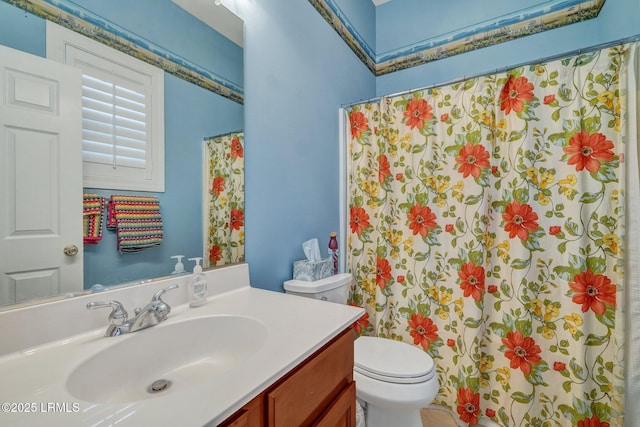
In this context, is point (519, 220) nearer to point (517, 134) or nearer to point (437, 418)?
point (517, 134)

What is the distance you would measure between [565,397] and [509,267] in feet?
2.07

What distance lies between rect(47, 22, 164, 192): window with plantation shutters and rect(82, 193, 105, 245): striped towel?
0.04m

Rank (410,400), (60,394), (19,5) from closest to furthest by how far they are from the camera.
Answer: (60,394) < (19,5) < (410,400)

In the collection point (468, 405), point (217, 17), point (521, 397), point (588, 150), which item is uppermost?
point (217, 17)

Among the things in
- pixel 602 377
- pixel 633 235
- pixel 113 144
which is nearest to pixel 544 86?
pixel 633 235

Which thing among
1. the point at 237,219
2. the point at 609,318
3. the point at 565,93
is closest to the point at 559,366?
the point at 609,318

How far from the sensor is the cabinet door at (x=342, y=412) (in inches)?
27.3

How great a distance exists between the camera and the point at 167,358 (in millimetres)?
745

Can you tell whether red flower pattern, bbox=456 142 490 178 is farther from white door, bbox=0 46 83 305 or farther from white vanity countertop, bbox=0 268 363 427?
white door, bbox=0 46 83 305

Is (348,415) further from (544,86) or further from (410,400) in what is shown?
(544,86)

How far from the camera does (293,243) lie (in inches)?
55.2

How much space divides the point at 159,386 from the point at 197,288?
0.30 m

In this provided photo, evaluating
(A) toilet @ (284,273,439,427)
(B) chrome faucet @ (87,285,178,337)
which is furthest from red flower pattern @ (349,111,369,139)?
(B) chrome faucet @ (87,285,178,337)

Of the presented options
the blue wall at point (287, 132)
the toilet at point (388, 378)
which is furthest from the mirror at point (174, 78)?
the toilet at point (388, 378)
